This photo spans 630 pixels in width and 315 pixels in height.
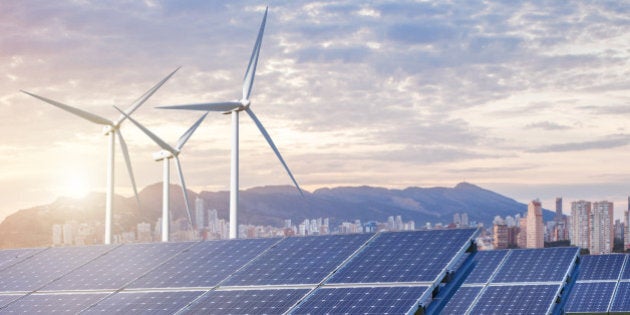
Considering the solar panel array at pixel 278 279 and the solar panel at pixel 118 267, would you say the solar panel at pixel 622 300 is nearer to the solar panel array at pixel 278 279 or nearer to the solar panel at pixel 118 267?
the solar panel array at pixel 278 279

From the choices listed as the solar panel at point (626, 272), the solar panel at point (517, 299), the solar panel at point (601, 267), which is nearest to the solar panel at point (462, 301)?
the solar panel at point (517, 299)

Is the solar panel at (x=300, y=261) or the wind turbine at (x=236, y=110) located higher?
the wind turbine at (x=236, y=110)

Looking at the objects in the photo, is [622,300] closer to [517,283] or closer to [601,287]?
[601,287]

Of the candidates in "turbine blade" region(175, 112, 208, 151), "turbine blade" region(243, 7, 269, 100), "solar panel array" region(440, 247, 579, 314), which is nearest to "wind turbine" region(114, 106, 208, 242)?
"turbine blade" region(175, 112, 208, 151)

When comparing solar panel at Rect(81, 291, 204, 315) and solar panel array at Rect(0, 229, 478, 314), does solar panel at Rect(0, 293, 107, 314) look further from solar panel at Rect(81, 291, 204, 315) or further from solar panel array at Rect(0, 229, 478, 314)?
solar panel at Rect(81, 291, 204, 315)

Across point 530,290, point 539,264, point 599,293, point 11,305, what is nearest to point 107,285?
point 11,305

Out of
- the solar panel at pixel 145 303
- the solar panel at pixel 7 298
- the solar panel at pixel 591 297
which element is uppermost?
the solar panel at pixel 145 303

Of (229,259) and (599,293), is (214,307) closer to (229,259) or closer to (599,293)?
(229,259)

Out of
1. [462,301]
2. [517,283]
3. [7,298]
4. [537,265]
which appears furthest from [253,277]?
[537,265]
